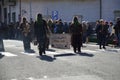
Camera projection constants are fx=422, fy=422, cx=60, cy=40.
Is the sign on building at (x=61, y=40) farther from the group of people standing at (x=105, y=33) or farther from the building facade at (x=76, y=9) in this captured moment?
the building facade at (x=76, y=9)

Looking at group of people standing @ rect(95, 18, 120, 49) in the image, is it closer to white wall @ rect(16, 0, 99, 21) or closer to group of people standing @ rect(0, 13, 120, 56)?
group of people standing @ rect(0, 13, 120, 56)

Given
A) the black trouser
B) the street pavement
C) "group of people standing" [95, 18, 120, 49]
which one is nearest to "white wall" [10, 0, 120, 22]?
"group of people standing" [95, 18, 120, 49]

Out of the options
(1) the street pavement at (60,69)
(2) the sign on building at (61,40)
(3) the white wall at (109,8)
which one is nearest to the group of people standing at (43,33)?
(2) the sign on building at (61,40)

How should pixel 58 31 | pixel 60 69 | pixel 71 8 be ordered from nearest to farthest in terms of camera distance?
pixel 60 69, pixel 58 31, pixel 71 8

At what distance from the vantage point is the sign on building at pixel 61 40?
23.6 m

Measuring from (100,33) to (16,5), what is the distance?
2765 cm

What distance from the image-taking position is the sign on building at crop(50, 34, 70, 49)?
2360cm

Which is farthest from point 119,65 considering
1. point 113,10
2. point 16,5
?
point 16,5

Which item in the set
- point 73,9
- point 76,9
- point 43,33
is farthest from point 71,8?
point 43,33

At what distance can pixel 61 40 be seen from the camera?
2370cm

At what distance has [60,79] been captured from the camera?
11930mm

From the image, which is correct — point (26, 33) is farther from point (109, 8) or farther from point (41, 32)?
point (109, 8)

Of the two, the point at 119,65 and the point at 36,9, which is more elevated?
the point at 36,9

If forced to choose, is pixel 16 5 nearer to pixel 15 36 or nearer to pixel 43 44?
pixel 15 36
